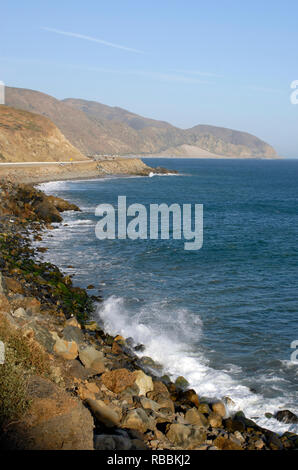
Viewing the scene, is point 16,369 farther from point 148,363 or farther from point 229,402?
point 148,363

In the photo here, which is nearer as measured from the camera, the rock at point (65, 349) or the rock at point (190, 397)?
the rock at point (65, 349)

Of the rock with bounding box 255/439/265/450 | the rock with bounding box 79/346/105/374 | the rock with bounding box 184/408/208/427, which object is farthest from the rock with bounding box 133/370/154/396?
the rock with bounding box 255/439/265/450

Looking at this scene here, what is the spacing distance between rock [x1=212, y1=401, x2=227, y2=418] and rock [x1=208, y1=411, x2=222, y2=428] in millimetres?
316

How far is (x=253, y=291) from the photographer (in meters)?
19.8

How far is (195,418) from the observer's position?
30.8 feet

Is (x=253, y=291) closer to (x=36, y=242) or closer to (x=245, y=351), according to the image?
(x=245, y=351)

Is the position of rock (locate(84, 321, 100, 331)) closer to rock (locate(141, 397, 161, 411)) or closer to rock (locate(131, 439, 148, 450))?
rock (locate(141, 397, 161, 411))

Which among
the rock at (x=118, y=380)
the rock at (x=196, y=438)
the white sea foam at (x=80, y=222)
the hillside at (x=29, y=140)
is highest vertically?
the hillside at (x=29, y=140)

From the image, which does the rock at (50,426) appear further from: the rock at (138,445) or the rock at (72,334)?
the rock at (72,334)

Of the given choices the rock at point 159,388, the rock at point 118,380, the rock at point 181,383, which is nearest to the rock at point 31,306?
the rock at point 118,380

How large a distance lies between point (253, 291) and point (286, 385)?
26.1ft

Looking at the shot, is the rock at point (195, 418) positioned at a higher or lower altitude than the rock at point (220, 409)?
higher

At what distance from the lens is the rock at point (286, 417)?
1032cm

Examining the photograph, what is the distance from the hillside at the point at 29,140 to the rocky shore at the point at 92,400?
2944 inches
